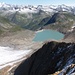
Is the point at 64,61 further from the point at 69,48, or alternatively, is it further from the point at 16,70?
the point at 16,70

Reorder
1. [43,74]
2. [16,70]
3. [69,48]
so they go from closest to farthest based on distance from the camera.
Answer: [43,74] < [69,48] < [16,70]

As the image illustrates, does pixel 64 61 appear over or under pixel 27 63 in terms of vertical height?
over

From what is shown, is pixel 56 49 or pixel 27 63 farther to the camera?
pixel 27 63

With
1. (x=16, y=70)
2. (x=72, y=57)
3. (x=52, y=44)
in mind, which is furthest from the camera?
(x=16, y=70)

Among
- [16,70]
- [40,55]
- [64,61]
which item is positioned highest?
[64,61]

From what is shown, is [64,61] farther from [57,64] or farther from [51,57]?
[51,57]

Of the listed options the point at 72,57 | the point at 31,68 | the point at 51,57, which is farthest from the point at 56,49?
the point at 72,57
